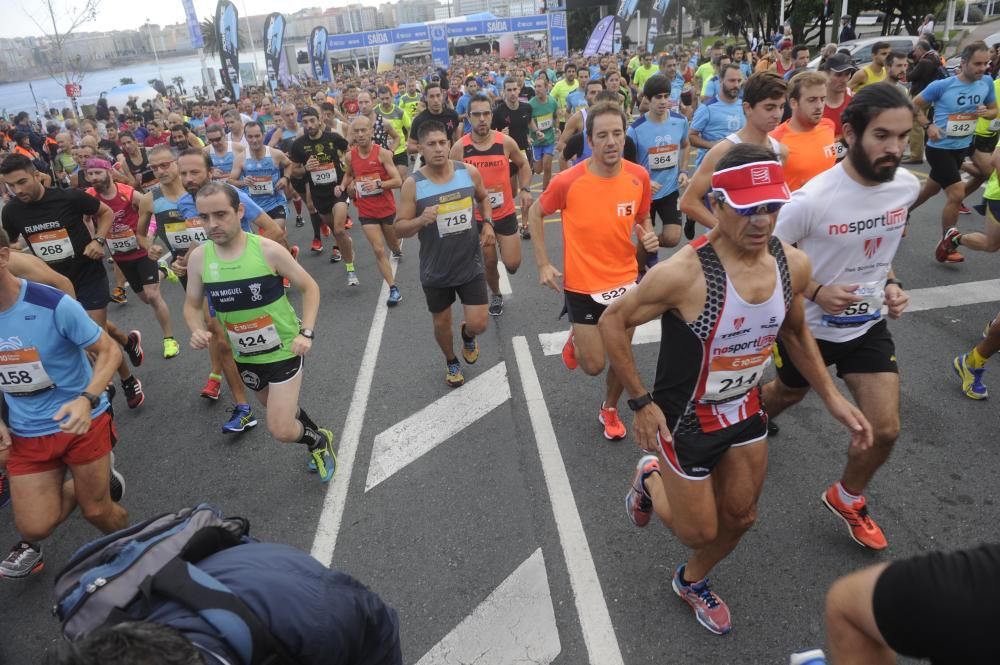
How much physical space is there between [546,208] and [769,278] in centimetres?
225

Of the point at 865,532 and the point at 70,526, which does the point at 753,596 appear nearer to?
the point at 865,532

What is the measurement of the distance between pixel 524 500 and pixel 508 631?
3.31ft

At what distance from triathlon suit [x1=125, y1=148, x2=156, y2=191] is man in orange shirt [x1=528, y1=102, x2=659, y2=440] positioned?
268 inches

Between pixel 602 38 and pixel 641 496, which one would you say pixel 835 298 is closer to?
pixel 641 496

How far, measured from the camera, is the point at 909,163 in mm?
11305

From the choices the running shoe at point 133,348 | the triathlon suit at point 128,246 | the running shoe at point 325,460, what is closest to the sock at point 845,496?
the running shoe at point 325,460

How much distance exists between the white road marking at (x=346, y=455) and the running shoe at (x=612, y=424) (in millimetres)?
1853

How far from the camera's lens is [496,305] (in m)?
6.98

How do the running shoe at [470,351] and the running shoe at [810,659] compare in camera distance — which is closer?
the running shoe at [810,659]

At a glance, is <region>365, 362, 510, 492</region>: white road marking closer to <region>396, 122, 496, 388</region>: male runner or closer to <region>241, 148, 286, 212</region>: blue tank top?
<region>396, 122, 496, 388</region>: male runner

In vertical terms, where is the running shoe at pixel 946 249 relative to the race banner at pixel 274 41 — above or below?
below

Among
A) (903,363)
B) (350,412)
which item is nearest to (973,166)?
(903,363)

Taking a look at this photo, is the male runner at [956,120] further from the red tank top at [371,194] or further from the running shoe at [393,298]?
the red tank top at [371,194]

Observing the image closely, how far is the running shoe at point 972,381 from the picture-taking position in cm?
455
